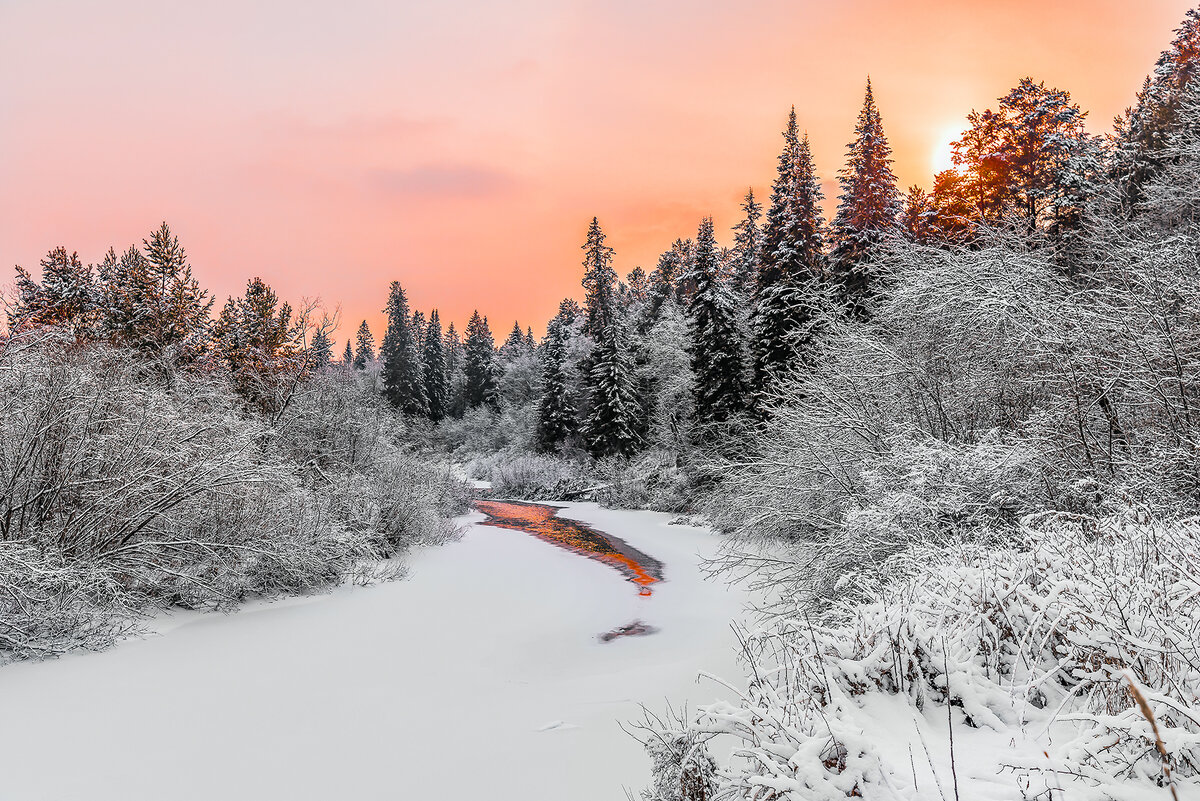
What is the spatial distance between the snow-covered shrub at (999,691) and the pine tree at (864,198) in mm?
17958

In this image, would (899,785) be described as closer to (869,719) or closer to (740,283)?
(869,719)

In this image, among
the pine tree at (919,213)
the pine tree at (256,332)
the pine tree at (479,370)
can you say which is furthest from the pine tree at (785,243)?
the pine tree at (479,370)

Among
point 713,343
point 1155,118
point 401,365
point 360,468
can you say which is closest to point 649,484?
point 713,343

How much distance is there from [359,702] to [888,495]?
5.34 metres

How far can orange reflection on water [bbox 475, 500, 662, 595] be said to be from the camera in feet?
42.7

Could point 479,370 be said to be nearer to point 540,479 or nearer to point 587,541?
point 540,479

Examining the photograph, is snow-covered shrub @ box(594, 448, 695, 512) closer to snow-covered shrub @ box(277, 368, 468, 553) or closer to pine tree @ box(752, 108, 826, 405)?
pine tree @ box(752, 108, 826, 405)

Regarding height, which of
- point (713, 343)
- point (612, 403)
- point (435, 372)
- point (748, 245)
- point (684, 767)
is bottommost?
point (684, 767)

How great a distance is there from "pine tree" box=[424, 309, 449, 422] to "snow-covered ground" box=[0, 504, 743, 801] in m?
55.5

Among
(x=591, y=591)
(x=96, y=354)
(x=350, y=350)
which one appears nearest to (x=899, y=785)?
(x=591, y=591)

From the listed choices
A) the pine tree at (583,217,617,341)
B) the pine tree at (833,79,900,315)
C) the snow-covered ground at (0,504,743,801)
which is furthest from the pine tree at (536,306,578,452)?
the snow-covered ground at (0,504,743,801)

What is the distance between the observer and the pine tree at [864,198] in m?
20.1

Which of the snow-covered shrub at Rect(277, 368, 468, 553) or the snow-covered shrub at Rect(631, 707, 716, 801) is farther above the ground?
the snow-covered shrub at Rect(277, 368, 468, 553)

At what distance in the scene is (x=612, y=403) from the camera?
34.1 meters
